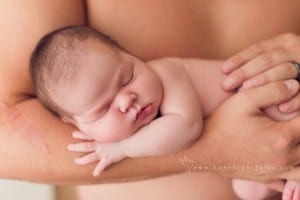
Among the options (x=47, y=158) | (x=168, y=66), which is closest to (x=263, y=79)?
(x=168, y=66)

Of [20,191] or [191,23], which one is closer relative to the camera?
[191,23]

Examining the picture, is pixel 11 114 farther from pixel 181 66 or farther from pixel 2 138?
pixel 181 66

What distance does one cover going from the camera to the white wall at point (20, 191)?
1529 mm

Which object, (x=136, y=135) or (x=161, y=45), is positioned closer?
(x=136, y=135)

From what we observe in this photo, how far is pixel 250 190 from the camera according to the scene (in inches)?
43.8

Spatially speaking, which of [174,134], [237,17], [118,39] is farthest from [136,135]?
[237,17]

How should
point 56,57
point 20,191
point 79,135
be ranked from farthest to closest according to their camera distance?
point 20,191
point 79,135
point 56,57

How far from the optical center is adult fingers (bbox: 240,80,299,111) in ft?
3.26

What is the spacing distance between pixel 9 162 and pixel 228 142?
0.37 m

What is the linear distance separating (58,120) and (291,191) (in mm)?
424

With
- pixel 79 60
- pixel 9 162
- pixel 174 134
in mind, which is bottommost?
pixel 9 162

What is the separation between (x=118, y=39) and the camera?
3.47 feet

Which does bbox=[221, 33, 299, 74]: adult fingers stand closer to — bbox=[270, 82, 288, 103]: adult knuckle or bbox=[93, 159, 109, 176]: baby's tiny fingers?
bbox=[270, 82, 288, 103]: adult knuckle

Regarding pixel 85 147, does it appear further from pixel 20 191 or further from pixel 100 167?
pixel 20 191
